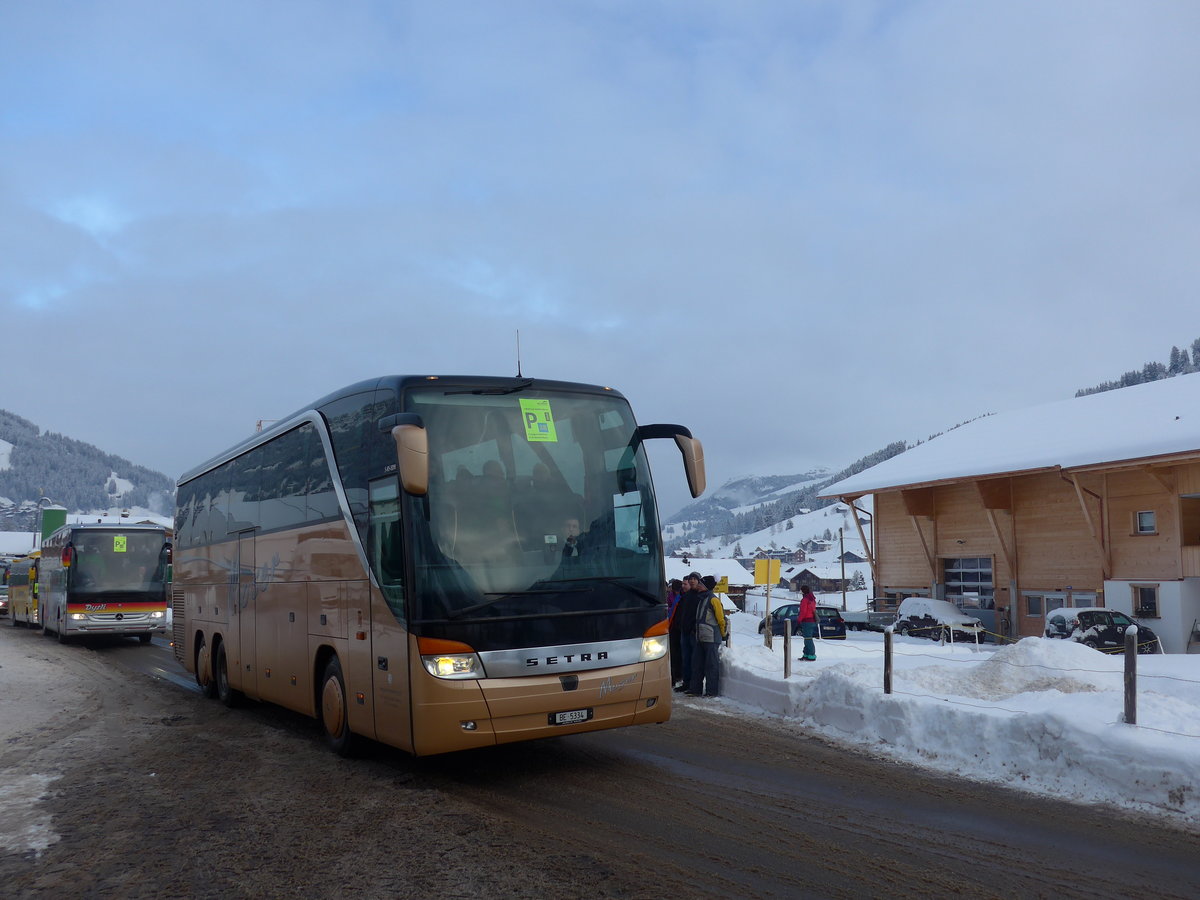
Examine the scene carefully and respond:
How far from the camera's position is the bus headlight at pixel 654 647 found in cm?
847

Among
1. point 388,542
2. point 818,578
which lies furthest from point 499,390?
point 818,578

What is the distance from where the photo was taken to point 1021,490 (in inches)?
1275

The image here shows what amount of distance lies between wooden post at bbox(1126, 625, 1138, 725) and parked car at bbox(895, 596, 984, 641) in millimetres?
22232

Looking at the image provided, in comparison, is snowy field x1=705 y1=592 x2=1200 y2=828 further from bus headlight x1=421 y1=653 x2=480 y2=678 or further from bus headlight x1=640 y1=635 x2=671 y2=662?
bus headlight x1=421 y1=653 x2=480 y2=678

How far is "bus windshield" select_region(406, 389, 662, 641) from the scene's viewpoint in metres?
7.66

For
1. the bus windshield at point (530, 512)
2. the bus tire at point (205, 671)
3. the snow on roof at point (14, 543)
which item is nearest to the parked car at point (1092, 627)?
the bus windshield at point (530, 512)

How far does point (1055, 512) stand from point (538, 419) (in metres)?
27.6

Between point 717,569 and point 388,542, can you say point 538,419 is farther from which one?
point 717,569

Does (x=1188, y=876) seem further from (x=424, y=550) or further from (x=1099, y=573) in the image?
(x=1099, y=573)

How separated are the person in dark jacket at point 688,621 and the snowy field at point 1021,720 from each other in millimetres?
533

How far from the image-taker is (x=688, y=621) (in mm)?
13680

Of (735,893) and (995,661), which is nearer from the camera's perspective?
(735,893)

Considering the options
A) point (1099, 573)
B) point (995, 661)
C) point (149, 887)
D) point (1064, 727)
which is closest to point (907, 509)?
point (1099, 573)

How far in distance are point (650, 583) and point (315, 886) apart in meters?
3.98
